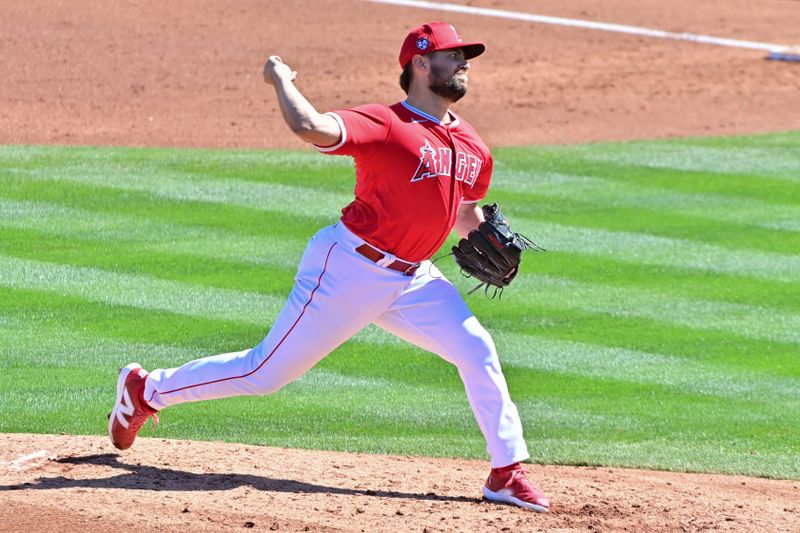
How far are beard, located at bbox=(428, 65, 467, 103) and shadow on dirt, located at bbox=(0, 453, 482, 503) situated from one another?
162 cm

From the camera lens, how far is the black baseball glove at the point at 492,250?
548 cm

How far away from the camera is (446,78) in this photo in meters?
5.26

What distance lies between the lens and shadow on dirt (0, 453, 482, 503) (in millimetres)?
5324

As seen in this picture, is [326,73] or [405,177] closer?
[405,177]

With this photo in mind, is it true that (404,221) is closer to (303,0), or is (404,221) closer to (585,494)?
(585,494)

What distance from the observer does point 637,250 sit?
31.5 ft

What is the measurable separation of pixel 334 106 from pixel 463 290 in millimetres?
5114

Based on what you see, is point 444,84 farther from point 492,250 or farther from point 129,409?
point 129,409

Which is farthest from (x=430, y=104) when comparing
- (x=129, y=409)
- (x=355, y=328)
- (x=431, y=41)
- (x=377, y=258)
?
(x=129, y=409)

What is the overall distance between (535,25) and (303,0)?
10.1 feet

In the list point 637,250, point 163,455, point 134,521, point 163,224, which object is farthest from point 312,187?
point 134,521

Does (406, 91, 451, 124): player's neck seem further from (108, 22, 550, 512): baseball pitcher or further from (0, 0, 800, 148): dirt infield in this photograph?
(0, 0, 800, 148): dirt infield

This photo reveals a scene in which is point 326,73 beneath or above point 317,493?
above

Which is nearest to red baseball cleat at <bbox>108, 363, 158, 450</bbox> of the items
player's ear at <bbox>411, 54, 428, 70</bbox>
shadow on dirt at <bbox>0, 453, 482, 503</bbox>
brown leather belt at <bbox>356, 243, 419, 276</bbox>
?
shadow on dirt at <bbox>0, 453, 482, 503</bbox>
